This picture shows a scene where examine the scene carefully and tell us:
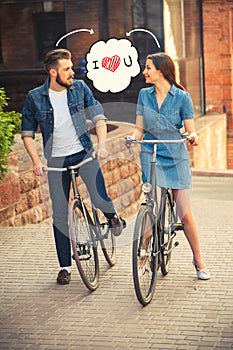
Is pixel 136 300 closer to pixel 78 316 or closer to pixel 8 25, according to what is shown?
pixel 78 316

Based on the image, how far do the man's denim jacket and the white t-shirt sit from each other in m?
0.03

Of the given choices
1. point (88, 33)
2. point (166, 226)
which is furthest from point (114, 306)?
point (88, 33)

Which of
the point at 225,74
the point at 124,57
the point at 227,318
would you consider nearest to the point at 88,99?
the point at 227,318

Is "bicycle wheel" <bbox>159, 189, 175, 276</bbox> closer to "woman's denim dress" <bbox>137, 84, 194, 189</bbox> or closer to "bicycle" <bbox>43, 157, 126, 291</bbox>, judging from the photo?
"woman's denim dress" <bbox>137, 84, 194, 189</bbox>

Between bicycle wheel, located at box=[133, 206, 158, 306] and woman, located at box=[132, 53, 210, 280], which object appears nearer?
bicycle wheel, located at box=[133, 206, 158, 306]

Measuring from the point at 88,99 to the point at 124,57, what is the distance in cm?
676

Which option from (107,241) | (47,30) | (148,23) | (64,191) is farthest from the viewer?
(47,30)

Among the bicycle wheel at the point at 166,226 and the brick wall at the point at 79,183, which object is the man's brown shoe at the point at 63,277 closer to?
the bicycle wheel at the point at 166,226

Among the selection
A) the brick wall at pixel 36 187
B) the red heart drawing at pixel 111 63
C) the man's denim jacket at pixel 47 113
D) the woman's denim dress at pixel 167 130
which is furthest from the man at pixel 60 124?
the red heart drawing at pixel 111 63

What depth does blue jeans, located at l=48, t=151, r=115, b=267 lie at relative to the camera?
6500 mm

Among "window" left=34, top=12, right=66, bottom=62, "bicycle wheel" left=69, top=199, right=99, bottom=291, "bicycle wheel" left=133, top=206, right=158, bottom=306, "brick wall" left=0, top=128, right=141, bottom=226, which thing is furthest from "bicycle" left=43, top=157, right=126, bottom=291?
"window" left=34, top=12, right=66, bottom=62

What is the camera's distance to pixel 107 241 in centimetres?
711

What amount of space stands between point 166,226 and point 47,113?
1208 mm

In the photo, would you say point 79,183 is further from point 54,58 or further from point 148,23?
point 148,23
